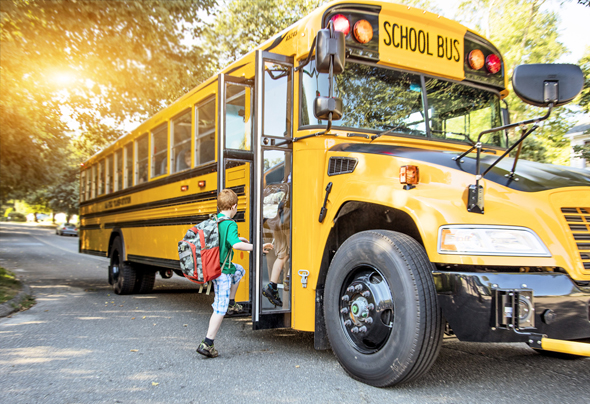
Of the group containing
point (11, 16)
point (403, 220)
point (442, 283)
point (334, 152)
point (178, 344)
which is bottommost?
point (178, 344)

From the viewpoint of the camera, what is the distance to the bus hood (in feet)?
9.69

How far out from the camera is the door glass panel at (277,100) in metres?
4.17

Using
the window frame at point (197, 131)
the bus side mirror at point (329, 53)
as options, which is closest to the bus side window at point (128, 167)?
the window frame at point (197, 131)

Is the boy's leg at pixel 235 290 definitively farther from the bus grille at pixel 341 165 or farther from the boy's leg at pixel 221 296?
the bus grille at pixel 341 165

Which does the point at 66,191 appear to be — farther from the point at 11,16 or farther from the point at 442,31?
the point at 442,31

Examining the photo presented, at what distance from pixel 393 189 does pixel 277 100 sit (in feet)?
5.00

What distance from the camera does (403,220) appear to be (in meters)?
3.58

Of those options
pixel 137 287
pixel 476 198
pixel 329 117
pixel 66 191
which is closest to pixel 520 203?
pixel 476 198

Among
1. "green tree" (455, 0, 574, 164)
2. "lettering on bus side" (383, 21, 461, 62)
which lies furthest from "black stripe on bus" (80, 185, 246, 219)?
"green tree" (455, 0, 574, 164)

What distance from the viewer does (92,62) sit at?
1007cm

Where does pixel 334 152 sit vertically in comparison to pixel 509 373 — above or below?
above

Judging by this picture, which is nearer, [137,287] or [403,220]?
[403,220]

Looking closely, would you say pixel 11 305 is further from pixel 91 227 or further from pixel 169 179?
pixel 91 227

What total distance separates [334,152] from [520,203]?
57.8 inches
